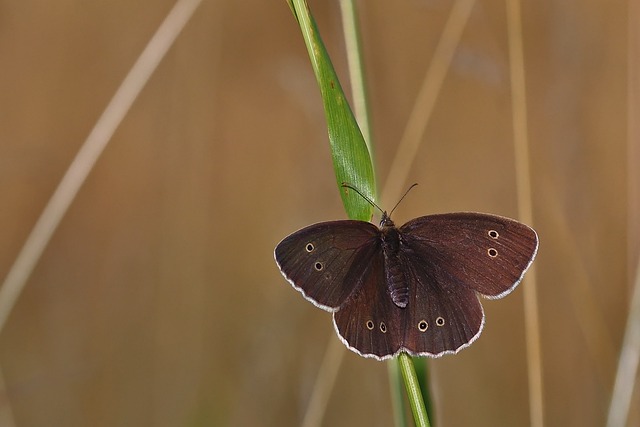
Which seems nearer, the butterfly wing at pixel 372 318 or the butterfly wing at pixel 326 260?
the butterfly wing at pixel 372 318

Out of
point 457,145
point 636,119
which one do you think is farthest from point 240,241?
point 636,119

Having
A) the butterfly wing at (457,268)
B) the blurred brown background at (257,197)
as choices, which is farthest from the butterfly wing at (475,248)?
the blurred brown background at (257,197)

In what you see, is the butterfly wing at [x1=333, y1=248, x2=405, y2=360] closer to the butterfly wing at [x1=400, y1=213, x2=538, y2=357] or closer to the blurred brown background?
the butterfly wing at [x1=400, y1=213, x2=538, y2=357]

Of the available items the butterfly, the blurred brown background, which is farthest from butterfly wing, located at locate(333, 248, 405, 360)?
the blurred brown background

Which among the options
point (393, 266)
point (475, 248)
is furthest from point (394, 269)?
point (475, 248)

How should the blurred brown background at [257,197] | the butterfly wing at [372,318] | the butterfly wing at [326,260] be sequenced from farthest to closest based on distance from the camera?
the blurred brown background at [257,197] → the butterfly wing at [326,260] → the butterfly wing at [372,318]

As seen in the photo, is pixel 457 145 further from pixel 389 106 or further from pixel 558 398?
pixel 558 398

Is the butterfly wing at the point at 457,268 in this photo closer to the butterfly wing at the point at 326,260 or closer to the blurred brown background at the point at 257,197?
the butterfly wing at the point at 326,260

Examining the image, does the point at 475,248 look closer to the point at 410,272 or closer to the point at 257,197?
the point at 410,272
